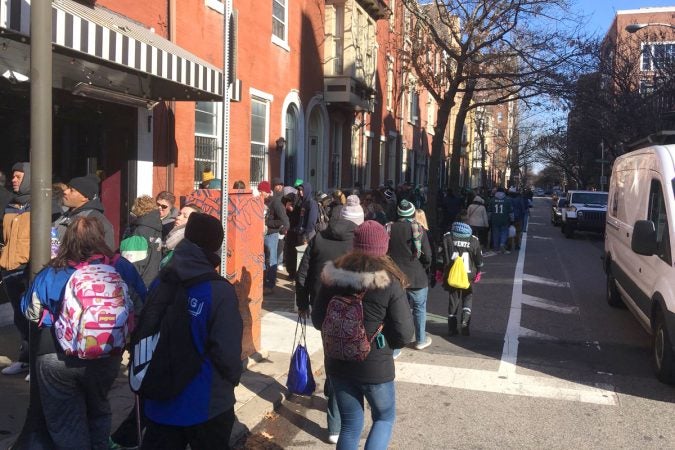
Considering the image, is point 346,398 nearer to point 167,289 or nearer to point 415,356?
point 167,289

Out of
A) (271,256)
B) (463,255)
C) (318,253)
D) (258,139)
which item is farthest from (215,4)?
(318,253)

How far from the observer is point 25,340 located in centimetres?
555

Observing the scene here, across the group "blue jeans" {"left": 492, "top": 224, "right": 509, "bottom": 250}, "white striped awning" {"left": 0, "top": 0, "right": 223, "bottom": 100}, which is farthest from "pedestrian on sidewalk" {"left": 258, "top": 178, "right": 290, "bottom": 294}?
"blue jeans" {"left": 492, "top": 224, "right": 509, "bottom": 250}

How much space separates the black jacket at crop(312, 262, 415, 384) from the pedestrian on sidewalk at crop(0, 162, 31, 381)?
131 inches

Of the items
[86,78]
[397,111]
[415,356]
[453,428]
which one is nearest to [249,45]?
[86,78]

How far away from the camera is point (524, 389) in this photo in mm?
5875

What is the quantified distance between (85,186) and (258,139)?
900 centimetres

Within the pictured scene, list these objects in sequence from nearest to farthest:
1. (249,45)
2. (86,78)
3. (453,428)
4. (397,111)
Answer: (453,428) < (86,78) < (249,45) < (397,111)

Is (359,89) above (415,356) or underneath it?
above

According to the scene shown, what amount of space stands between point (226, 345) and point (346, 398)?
98cm

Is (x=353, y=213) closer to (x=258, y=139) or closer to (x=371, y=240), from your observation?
(x=371, y=240)

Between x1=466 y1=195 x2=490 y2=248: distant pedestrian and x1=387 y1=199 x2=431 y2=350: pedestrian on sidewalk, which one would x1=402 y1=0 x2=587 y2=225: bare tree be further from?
x1=387 y1=199 x2=431 y2=350: pedestrian on sidewalk

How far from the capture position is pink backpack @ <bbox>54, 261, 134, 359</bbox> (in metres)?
3.22

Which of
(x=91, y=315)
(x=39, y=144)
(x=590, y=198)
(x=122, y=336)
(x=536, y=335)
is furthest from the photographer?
(x=590, y=198)
